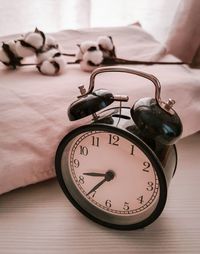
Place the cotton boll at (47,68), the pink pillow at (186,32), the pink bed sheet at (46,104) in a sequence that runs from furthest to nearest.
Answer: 1. the pink pillow at (186,32)
2. the cotton boll at (47,68)
3. the pink bed sheet at (46,104)

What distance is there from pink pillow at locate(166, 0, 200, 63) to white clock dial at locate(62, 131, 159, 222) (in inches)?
29.3

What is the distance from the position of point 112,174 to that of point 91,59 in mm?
373

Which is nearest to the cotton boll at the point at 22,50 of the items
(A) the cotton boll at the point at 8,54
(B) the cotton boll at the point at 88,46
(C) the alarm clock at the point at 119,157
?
(A) the cotton boll at the point at 8,54

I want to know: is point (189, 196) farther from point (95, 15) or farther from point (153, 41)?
point (95, 15)

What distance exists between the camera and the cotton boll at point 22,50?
2.45 feet

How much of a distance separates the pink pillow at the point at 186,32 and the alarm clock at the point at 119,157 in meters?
0.70

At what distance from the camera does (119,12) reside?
55.1 inches

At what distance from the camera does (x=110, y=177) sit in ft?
1.58

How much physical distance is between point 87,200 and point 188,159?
0.82 ft

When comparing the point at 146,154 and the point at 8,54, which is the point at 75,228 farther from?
the point at 8,54

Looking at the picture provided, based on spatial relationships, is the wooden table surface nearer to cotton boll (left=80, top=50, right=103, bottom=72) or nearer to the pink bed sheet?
the pink bed sheet

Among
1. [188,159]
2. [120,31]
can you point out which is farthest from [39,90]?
[120,31]

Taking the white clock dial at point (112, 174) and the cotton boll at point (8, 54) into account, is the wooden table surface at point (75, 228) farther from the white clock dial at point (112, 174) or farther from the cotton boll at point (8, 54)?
the cotton boll at point (8, 54)

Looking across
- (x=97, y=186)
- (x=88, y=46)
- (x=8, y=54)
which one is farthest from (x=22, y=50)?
(x=97, y=186)
